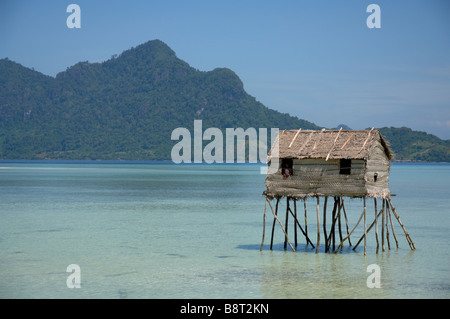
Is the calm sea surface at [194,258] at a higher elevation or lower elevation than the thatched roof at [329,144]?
lower

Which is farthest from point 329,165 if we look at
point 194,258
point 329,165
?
point 194,258

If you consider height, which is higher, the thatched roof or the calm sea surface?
the thatched roof

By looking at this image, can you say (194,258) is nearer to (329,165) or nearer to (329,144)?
(329,165)

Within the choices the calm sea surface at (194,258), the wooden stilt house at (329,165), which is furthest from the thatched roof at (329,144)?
the calm sea surface at (194,258)

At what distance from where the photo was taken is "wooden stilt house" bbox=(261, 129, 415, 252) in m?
22.1

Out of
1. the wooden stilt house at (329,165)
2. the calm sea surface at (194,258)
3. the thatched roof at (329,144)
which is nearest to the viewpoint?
the calm sea surface at (194,258)

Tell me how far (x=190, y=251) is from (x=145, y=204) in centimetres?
2199

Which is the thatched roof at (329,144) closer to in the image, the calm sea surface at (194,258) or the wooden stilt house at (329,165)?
the wooden stilt house at (329,165)

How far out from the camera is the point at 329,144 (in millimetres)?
22844

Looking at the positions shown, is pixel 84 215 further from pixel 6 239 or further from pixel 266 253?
pixel 266 253

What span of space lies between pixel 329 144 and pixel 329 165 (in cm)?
86

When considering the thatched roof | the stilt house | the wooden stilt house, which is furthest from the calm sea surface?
the thatched roof

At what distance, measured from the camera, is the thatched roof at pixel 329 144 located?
72.9 feet

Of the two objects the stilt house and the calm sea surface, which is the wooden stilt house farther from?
the calm sea surface
